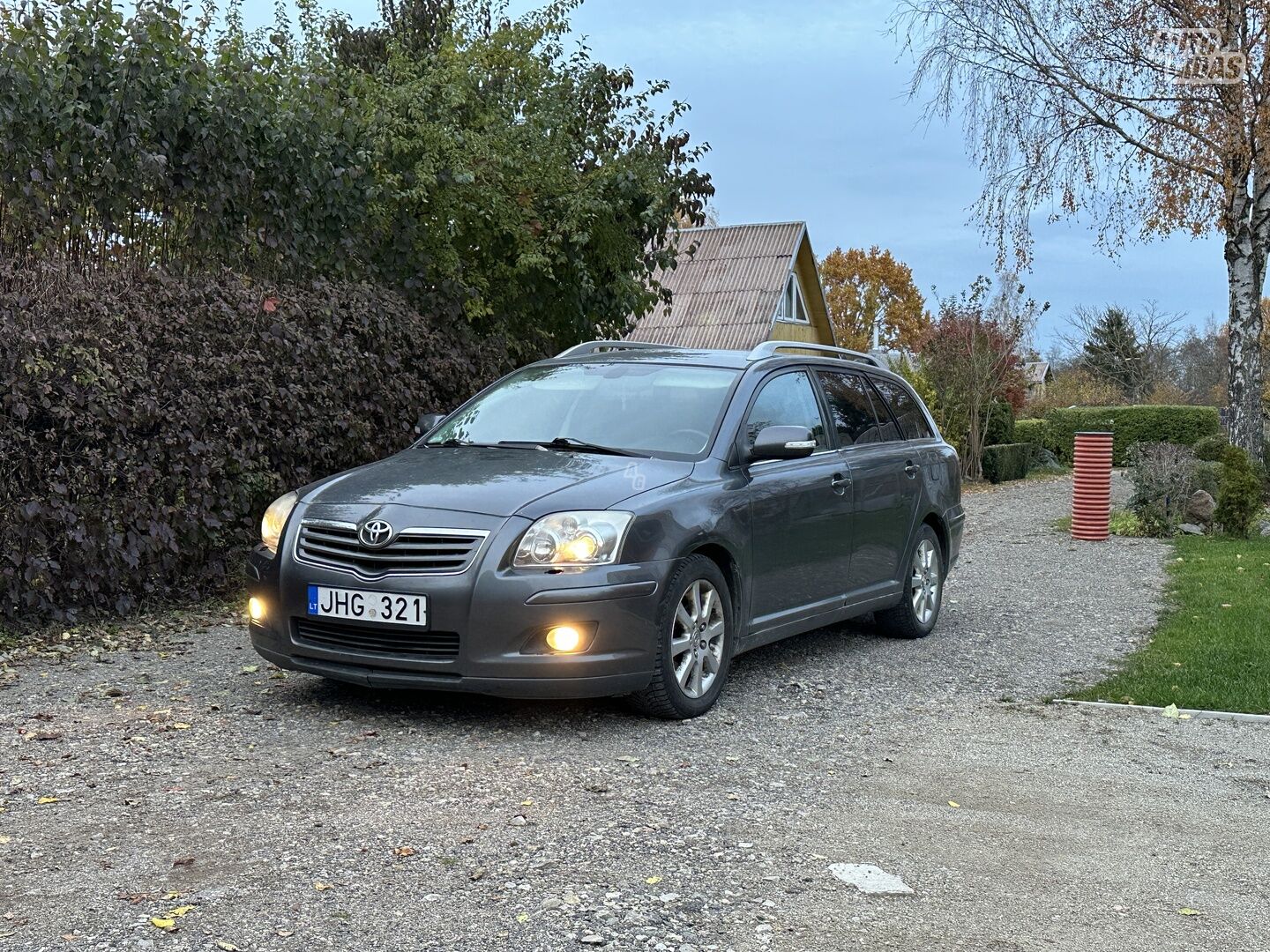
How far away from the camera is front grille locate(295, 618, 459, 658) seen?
5.77 m

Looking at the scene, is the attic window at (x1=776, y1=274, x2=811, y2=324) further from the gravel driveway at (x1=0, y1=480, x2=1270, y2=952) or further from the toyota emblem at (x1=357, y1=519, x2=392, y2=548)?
the toyota emblem at (x1=357, y1=519, x2=392, y2=548)

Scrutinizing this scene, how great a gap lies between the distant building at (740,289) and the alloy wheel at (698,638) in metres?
26.5

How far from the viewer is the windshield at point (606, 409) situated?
689 cm

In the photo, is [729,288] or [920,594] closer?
[920,594]

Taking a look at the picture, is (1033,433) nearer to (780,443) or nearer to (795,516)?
(795,516)

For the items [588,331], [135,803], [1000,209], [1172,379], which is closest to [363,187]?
[588,331]

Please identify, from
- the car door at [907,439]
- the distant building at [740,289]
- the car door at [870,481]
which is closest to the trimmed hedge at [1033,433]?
the distant building at [740,289]

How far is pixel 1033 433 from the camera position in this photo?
125 feet

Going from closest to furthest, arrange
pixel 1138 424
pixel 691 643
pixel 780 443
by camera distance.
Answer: pixel 691 643
pixel 780 443
pixel 1138 424

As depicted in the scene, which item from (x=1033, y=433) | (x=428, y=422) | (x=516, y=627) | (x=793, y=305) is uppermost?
(x=793, y=305)

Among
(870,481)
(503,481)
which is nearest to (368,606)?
(503,481)

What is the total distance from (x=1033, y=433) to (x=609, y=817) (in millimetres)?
35204

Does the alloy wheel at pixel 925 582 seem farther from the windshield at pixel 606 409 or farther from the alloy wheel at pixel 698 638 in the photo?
the alloy wheel at pixel 698 638

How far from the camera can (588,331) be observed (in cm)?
1394
